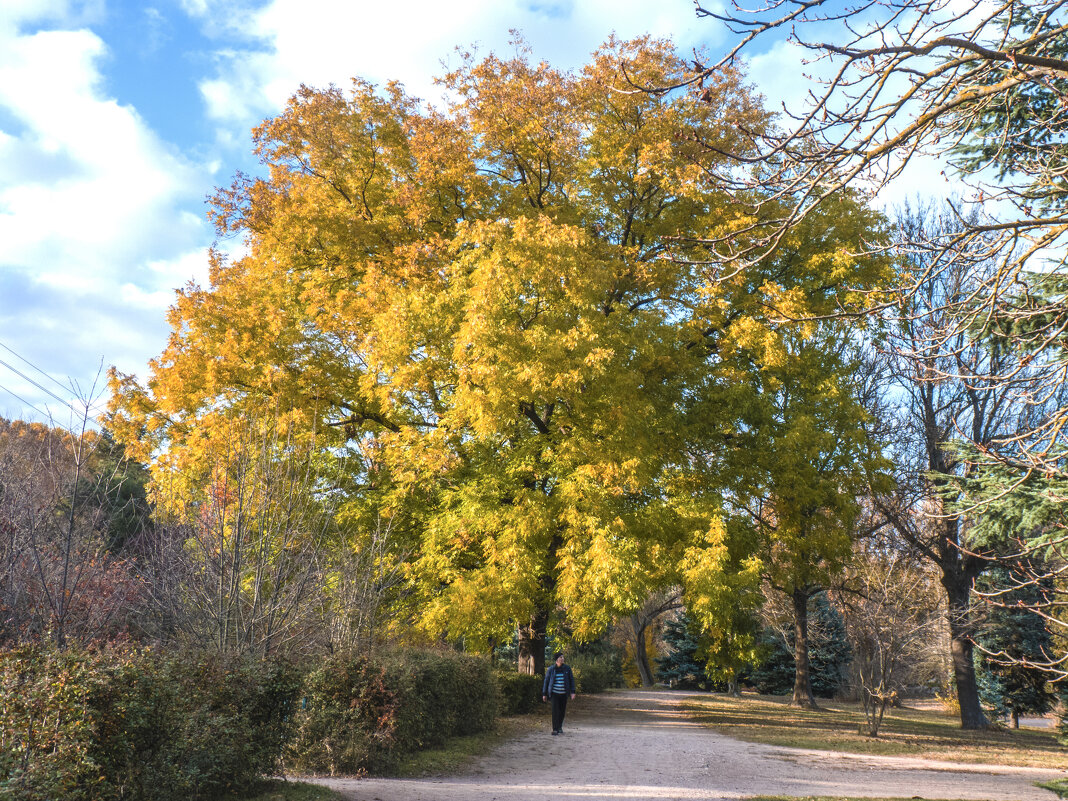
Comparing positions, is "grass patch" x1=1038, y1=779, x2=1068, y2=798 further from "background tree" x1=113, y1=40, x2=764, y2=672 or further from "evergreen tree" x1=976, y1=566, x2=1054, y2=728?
"evergreen tree" x1=976, y1=566, x2=1054, y2=728

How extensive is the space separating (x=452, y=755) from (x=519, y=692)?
242 inches

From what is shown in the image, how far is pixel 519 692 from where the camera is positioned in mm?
15078

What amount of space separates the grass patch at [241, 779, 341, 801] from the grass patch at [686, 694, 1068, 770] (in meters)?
9.54

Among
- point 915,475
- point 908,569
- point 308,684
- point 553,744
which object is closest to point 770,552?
point 908,569

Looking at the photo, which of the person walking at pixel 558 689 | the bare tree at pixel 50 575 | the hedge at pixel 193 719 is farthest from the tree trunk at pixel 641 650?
the hedge at pixel 193 719

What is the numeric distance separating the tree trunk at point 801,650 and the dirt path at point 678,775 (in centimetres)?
899

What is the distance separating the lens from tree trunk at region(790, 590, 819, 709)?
21312 millimetres

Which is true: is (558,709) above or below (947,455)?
below

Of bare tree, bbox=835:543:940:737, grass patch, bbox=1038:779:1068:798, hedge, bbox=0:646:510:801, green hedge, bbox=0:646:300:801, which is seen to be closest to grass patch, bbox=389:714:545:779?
hedge, bbox=0:646:510:801

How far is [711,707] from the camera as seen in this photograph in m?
21.5

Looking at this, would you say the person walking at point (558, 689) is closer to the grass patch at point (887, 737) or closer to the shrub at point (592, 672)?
the grass patch at point (887, 737)

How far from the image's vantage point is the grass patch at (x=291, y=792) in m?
5.90

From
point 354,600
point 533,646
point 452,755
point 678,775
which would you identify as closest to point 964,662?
point 533,646

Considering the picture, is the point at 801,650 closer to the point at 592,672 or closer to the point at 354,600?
the point at 592,672
